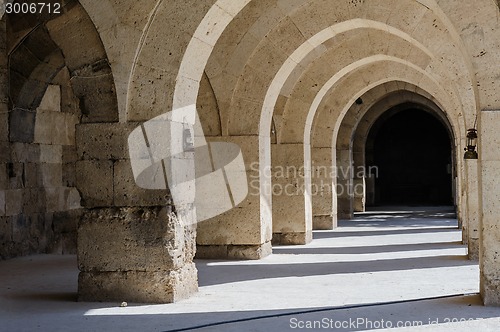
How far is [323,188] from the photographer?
45.0 ft

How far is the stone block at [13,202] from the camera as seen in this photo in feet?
29.7

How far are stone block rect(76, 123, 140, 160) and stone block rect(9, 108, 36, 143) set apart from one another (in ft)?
11.0

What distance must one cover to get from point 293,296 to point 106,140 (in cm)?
205

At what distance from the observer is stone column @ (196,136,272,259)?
901cm

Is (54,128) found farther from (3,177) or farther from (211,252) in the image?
(211,252)

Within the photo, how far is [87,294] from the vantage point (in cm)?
611

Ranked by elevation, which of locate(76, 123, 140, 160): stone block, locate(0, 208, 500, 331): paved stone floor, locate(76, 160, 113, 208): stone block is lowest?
locate(0, 208, 500, 331): paved stone floor

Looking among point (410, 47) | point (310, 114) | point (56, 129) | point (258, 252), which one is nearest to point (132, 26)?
point (258, 252)

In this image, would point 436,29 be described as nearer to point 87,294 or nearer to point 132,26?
point 132,26

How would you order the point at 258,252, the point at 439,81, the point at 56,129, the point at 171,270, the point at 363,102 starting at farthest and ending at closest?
the point at 363,102 → the point at 439,81 → the point at 56,129 → the point at 258,252 → the point at 171,270

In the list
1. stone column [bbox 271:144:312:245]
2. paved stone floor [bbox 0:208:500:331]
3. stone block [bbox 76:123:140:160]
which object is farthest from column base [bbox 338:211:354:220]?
stone block [bbox 76:123:140:160]

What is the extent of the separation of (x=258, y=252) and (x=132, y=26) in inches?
150

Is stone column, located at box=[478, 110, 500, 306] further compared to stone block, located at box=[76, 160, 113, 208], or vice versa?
stone block, located at box=[76, 160, 113, 208]

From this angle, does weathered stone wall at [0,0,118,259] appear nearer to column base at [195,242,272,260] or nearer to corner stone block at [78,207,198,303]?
column base at [195,242,272,260]
